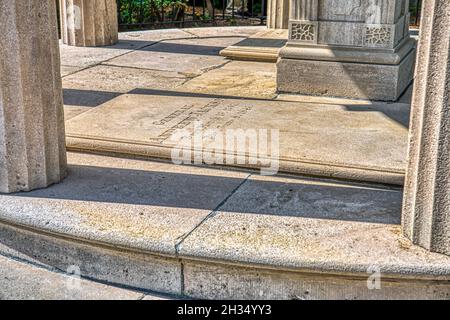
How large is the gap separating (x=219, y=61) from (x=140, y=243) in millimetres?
4456

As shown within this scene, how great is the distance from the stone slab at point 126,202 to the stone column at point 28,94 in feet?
0.45

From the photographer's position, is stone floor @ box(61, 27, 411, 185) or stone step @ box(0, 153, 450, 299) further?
stone floor @ box(61, 27, 411, 185)

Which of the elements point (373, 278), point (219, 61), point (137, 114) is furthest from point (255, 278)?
point (219, 61)

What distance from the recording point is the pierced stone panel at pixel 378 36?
20.1 feet

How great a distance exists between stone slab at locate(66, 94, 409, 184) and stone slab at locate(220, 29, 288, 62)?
156 cm

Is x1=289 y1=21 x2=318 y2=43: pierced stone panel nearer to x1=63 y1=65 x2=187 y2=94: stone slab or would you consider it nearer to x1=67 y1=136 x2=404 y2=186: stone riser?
x1=63 y1=65 x2=187 y2=94: stone slab

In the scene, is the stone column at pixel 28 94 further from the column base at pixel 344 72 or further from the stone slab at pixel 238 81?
the column base at pixel 344 72

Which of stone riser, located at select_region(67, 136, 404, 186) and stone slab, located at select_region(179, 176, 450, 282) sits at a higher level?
stone riser, located at select_region(67, 136, 404, 186)

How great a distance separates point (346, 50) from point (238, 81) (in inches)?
44.0

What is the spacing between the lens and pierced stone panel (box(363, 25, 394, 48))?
20.1 feet

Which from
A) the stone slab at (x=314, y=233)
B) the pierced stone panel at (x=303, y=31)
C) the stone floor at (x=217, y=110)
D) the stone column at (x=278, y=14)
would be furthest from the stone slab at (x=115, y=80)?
the stone slab at (x=314, y=233)

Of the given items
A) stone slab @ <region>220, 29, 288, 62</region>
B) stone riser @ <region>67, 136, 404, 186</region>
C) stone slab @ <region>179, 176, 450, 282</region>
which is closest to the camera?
stone slab @ <region>179, 176, 450, 282</region>

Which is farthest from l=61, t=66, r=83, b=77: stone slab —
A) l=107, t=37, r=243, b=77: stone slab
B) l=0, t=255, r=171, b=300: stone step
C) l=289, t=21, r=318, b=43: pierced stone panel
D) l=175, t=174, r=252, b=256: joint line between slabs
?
l=0, t=255, r=171, b=300: stone step

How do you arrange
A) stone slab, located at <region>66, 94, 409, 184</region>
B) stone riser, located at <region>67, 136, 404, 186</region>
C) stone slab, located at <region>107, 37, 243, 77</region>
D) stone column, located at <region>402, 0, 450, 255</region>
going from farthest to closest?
stone slab, located at <region>107, 37, 243, 77</region> → stone slab, located at <region>66, 94, 409, 184</region> → stone riser, located at <region>67, 136, 404, 186</region> → stone column, located at <region>402, 0, 450, 255</region>
